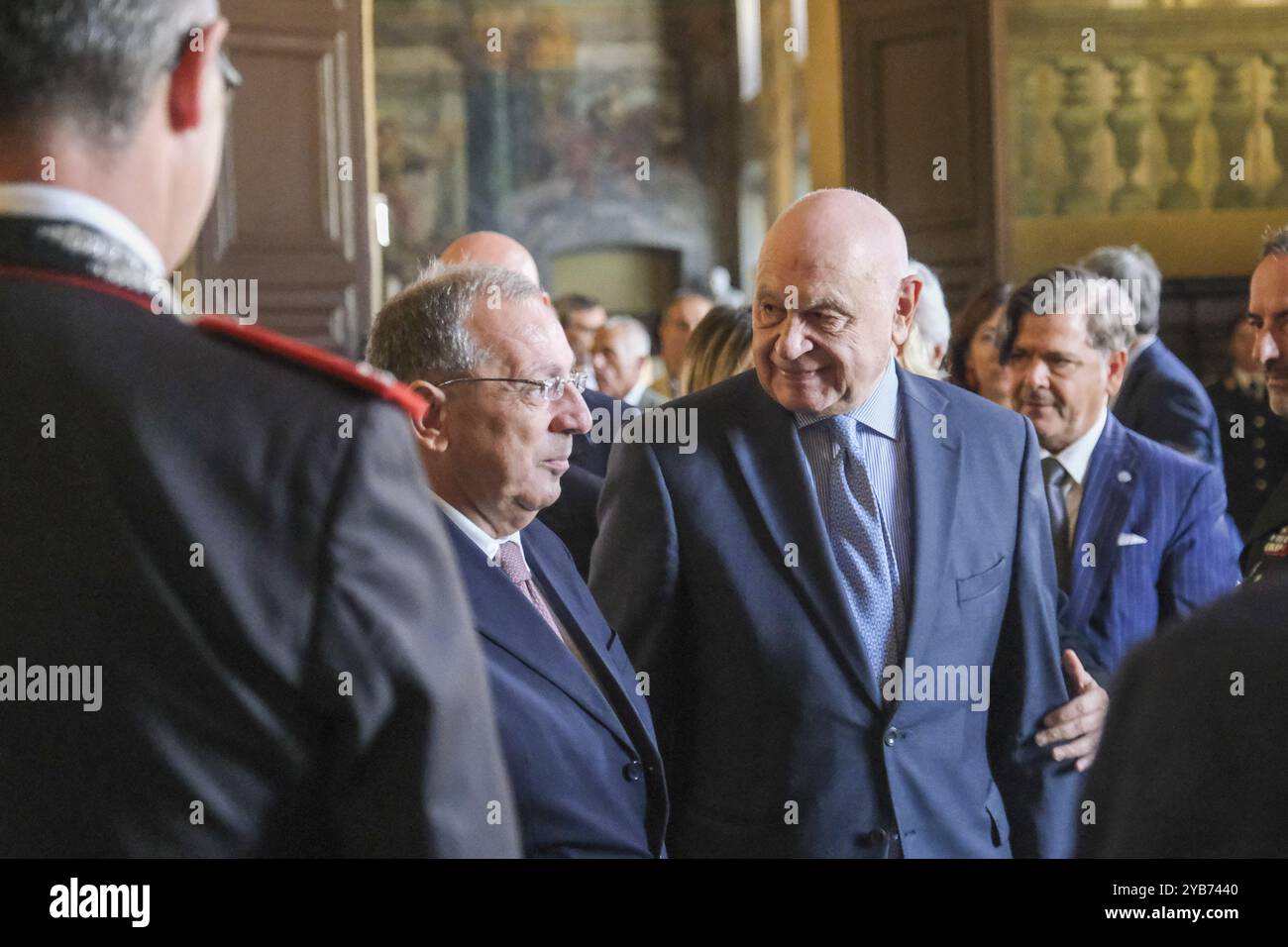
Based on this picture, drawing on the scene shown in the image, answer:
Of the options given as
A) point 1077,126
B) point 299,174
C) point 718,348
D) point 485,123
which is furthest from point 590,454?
point 485,123

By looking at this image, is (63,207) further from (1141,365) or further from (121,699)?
(1141,365)

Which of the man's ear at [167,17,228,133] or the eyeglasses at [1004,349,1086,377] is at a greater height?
the eyeglasses at [1004,349,1086,377]

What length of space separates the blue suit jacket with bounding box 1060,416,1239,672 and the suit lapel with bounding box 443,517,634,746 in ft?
4.70

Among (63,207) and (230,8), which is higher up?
(230,8)

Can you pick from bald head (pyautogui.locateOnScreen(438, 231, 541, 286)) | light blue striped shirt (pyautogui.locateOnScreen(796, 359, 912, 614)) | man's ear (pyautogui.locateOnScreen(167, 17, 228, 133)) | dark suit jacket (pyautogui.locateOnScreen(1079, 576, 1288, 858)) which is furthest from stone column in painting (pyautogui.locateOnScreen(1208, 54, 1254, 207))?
man's ear (pyautogui.locateOnScreen(167, 17, 228, 133))

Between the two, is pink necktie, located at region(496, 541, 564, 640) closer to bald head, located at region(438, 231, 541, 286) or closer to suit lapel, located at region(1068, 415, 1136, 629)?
suit lapel, located at region(1068, 415, 1136, 629)

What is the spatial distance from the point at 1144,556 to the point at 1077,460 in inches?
13.4

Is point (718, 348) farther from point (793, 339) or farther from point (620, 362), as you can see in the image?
point (620, 362)

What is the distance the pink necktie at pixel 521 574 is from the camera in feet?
7.73

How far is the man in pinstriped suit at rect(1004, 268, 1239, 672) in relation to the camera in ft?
11.0

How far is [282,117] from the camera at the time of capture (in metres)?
7.82

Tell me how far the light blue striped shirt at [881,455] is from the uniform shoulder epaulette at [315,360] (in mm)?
1490
